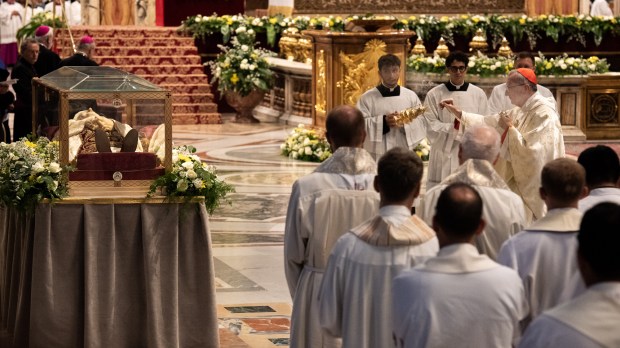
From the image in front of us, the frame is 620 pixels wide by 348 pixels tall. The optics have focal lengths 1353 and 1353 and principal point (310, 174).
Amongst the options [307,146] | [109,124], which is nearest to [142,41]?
[307,146]

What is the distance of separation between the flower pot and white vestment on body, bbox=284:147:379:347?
17.0 m

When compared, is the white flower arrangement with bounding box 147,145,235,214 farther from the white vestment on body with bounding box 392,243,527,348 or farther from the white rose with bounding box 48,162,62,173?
the white vestment on body with bounding box 392,243,527,348

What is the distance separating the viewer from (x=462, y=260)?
4676 millimetres

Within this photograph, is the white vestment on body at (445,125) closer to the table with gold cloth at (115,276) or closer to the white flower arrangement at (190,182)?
the white flower arrangement at (190,182)

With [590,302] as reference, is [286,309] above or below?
below

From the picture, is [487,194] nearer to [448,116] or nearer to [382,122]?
[382,122]

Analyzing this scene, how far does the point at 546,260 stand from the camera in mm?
5324

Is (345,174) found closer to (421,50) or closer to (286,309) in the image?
(286,309)

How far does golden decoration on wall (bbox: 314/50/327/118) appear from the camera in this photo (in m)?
18.1

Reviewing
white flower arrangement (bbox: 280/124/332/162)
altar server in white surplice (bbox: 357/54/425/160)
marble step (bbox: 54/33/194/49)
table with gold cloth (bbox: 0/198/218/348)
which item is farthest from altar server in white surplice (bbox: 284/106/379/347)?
marble step (bbox: 54/33/194/49)

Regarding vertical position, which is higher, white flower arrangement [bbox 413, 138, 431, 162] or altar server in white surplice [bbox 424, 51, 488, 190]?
altar server in white surplice [bbox 424, 51, 488, 190]

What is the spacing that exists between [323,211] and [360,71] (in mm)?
11007

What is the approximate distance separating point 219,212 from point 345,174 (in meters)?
7.71

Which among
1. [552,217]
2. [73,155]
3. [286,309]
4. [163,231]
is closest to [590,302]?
[552,217]
